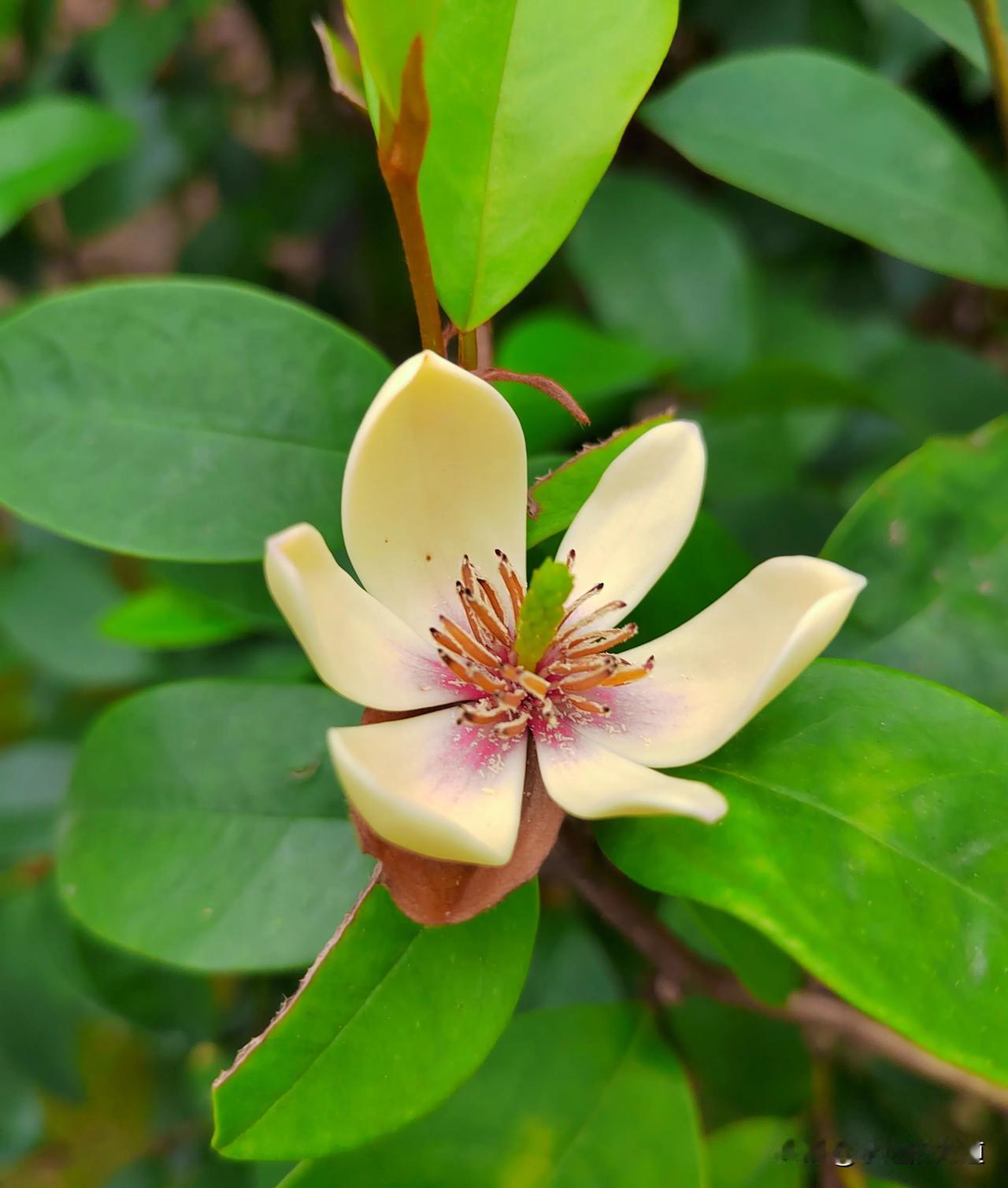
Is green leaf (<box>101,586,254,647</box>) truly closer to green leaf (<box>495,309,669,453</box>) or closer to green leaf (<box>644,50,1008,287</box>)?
green leaf (<box>495,309,669,453</box>)

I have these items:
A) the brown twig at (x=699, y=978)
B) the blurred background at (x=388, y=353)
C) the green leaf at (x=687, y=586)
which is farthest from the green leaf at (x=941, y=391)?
the brown twig at (x=699, y=978)

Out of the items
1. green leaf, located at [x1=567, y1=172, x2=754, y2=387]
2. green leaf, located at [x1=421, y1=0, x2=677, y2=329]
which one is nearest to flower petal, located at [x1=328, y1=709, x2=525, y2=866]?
green leaf, located at [x1=421, y1=0, x2=677, y2=329]

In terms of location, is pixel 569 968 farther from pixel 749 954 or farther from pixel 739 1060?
pixel 749 954

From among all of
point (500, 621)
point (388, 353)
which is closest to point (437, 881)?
point (500, 621)

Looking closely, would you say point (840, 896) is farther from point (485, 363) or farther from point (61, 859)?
point (61, 859)

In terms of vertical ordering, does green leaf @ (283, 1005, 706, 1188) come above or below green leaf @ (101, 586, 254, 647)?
below
